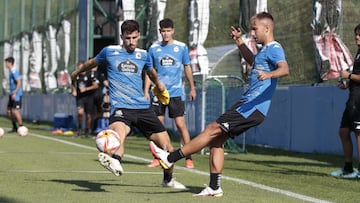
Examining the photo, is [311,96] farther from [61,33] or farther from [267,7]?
[61,33]

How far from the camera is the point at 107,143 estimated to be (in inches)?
385

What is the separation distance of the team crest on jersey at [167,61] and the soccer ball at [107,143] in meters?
4.03

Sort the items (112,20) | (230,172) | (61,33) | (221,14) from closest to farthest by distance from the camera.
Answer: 1. (230,172)
2. (221,14)
3. (112,20)
4. (61,33)

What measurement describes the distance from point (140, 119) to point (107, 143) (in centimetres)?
87

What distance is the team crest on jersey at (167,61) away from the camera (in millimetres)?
13852

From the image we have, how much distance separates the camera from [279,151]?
730 inches

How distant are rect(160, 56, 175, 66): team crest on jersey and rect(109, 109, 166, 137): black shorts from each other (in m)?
3.21

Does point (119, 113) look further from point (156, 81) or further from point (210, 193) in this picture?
point (210, 193)

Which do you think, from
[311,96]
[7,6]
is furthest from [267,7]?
[7,6]

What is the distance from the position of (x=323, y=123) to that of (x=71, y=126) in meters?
12.4

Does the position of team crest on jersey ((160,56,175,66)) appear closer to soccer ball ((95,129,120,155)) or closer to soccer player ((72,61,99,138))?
soccer ball ((95,129,120,155))

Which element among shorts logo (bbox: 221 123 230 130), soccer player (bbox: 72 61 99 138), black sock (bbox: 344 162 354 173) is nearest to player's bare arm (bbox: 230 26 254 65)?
shorts logo (bbox: 221 123 230 130)

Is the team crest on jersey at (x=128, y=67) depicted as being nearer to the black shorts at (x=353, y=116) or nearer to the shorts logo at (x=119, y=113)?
the shorts logo at (x=119, y=113)

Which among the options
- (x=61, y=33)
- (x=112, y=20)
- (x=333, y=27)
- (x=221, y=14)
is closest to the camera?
(x=333, y=27)
